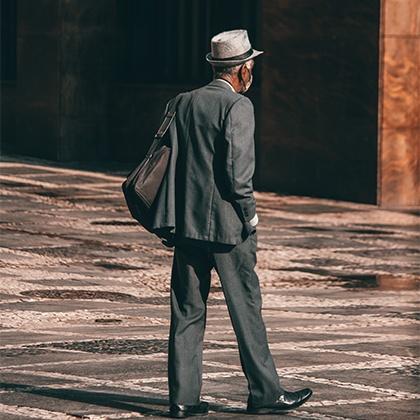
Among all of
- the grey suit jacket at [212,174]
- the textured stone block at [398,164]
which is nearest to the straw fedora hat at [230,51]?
the grey suit jacket at [212,174]

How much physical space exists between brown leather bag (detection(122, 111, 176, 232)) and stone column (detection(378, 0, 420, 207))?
1603cm

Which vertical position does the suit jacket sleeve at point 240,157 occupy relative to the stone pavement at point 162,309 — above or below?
above

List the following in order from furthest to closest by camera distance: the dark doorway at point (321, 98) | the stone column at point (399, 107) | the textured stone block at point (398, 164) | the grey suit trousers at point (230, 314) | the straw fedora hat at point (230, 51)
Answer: the dark doorway at point (321, 98) → the textured stone block at point (398, 164) → the stone column at point (399, 107) → the straw fedora hat at point (230, 51) → the grey suit trousers at point (230, 314)

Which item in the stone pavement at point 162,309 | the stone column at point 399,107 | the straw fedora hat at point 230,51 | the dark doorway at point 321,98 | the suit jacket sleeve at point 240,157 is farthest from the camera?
the dark doorway at point 321,98

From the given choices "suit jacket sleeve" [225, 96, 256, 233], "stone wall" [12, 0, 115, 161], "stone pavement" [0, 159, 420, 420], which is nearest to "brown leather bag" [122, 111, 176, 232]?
"suit jacket sleeve" [225, 96, 256, 233]

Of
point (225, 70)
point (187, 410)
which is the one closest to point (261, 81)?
point (225, 70)

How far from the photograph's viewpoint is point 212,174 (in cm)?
852

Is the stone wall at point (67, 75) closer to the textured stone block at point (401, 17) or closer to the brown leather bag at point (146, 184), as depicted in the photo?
the textured stone block at point (401, 17)

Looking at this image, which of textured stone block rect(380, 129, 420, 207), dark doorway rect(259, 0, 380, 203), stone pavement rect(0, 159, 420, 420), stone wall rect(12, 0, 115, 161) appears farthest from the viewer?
stone wall rect(12, 0, 115, 161)

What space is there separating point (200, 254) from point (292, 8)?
17487 mm

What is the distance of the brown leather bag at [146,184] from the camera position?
27.9ft

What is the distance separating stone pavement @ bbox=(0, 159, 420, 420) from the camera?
30.1 feet

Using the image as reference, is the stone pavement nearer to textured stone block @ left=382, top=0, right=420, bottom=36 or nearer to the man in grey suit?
the man in grey suit

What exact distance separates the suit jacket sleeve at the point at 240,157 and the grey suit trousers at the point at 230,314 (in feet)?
0.69
